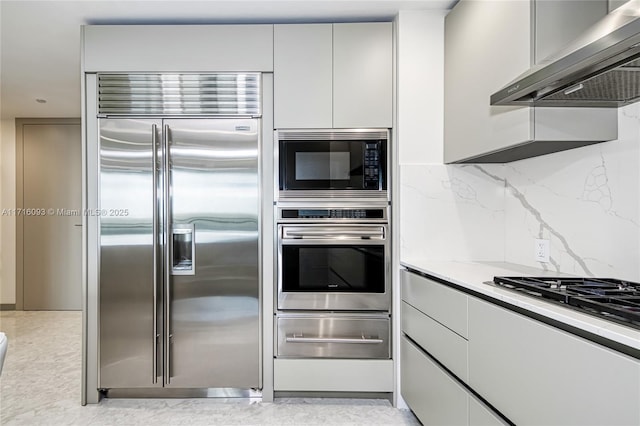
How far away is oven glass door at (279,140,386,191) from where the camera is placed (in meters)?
2.54

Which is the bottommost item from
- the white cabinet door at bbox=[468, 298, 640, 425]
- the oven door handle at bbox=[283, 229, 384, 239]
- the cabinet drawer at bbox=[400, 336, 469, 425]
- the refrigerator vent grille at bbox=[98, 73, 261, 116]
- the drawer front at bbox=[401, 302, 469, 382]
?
the cabinet drawer at bbox=[400, 336, 469, 425]

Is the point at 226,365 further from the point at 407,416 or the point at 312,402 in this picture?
the point at 407,416

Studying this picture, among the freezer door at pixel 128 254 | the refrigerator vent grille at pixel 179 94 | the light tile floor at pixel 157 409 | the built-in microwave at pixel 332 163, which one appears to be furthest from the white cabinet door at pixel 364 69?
the light tile floor at pixel 157 409

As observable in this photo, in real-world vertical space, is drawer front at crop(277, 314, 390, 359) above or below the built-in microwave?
below

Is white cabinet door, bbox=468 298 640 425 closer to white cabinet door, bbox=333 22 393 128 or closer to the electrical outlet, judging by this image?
the electrical outlet

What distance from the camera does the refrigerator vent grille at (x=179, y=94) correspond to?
253 centimetres

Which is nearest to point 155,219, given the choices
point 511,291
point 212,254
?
point 212,254

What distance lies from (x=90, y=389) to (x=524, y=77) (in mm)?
2922

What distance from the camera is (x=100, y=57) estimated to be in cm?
251

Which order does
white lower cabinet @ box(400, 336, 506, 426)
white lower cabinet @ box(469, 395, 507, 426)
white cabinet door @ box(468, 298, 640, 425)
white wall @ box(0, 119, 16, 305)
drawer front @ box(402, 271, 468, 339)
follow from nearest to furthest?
1. white cabinet door @ box(468, 298, 640, 425)
2. white lower cabinet @ box(469, 395, 507, 426)
3. white lower cabinet @ box(400, 336, 506, 426)
4. drawer front @ box(402, 271, 468, 339)
5. white wall @ box(0, 119, 16, 305)

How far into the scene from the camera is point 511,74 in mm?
1725

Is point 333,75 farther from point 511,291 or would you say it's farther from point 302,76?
point 511,291

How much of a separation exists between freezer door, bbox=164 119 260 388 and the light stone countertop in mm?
1032

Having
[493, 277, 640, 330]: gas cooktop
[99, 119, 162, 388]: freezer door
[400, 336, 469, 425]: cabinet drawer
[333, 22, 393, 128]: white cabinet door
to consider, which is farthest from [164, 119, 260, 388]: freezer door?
[493, 277, 640, 330]: gas cooktop
